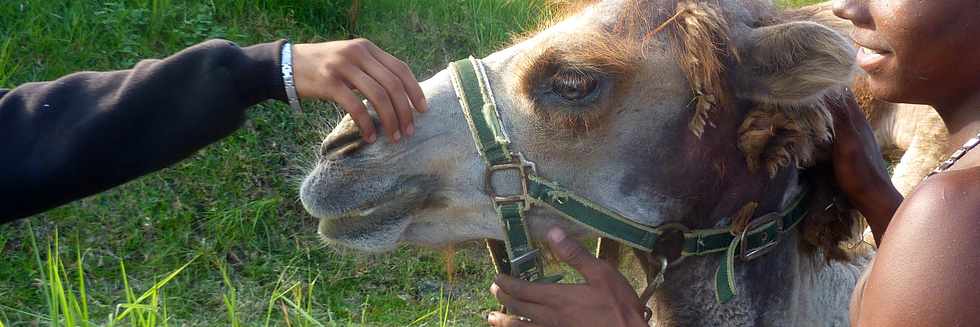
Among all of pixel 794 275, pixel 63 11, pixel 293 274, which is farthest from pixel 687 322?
pixel 63 11

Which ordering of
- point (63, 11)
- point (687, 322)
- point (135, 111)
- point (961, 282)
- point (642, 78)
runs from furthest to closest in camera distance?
point (63, 11) < point (687, 322) < point (642, 78) < point (135, 111) < point (961, 282)

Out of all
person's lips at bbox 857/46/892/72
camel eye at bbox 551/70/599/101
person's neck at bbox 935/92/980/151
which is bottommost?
camel eye at bbox 551/70/599/101

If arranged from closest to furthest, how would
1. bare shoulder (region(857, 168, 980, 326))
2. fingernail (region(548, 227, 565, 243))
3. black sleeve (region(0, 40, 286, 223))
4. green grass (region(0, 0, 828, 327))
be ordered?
bare shoulder (region(857, 168, 980, 326)), black sleeve (region(0, 40, 286, 223)), fingernail (region(548, 227, 565, 243)), green grass (region(0, 0, 828, 327))

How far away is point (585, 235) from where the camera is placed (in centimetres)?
262

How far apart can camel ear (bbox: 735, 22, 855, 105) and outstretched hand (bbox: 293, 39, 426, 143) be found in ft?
2.70

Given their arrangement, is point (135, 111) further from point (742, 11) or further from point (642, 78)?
point (742, 11)

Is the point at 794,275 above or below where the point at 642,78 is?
below

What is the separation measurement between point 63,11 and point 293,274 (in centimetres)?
208

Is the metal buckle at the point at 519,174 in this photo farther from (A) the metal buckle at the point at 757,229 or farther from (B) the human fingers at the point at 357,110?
(A) the metal buckle at the point at 757,229

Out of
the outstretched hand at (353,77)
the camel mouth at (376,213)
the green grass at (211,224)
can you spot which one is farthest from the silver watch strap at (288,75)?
the green grass at (211,224)

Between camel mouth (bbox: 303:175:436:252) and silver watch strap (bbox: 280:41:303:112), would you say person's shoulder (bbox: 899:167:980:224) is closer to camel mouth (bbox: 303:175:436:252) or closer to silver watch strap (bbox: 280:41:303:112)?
camel mouth (bbox: 303:175:436:252)

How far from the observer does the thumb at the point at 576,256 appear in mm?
2420

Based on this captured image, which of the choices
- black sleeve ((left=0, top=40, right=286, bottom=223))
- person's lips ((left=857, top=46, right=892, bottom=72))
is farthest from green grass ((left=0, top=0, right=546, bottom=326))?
person's lips ((left=857, top=46, right=892, bottom=72))

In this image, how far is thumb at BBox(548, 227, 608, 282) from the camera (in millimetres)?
2420
